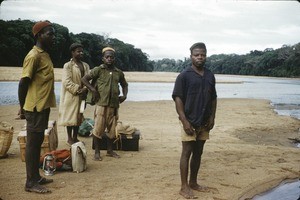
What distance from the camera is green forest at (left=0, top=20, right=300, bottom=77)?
174ft

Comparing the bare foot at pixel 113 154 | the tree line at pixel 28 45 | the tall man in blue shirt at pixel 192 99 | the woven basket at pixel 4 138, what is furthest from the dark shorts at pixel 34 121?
the tree line at pixel 28 45

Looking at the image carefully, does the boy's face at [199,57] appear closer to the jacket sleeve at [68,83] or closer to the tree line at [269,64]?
the jacket sleeve at [68,83]

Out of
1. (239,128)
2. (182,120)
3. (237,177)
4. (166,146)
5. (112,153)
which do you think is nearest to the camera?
(182,120)

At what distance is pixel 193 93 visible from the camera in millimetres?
4496

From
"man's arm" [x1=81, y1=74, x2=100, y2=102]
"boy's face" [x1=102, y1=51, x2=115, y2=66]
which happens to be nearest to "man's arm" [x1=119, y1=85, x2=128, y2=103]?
"man's arm" [x1=81, y1=74, x2=100, y2=102]

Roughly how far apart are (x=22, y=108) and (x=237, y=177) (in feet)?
11.9

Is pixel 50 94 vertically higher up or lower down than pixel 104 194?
higher up

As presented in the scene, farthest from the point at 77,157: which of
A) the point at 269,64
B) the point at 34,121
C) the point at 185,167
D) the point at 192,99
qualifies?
the point at 269,64

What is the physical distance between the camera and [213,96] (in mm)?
4742

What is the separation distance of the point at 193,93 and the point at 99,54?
7990 centimetres

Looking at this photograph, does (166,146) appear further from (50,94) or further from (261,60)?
(261,60)

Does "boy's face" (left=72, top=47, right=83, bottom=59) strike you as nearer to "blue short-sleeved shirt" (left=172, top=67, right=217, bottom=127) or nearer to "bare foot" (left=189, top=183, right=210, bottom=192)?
"blue short-sleeved shirt" (left=172, top=67, right=217, bottom=127)

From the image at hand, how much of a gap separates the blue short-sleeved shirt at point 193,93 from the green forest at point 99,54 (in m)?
2.12

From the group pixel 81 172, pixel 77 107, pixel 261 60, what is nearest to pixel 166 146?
pixel 77 107
